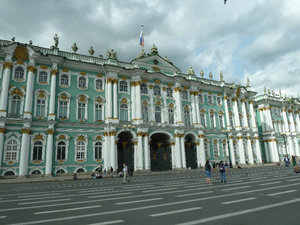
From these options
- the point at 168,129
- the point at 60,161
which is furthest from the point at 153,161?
the point at 60,161

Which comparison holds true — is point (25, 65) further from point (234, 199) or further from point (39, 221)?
point (234, 199)

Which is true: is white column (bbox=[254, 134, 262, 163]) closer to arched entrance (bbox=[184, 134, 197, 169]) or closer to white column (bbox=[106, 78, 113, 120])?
arched entrance (bbox=[184, 134, 197, 169])

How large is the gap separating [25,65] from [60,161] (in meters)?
13.9

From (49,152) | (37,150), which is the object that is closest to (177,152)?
(49,152)

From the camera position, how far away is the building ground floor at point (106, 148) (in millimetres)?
27344

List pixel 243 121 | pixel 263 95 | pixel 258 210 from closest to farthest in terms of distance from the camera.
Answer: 1. pixel 258 210
2. pixel 243 121
3. pixel 263 95

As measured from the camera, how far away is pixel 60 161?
2931 centimetres

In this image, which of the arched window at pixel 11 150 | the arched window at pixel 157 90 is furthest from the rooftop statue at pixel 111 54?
the arched window at pixel 11 150

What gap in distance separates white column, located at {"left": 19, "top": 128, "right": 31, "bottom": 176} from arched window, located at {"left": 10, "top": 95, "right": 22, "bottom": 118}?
234 centimetres

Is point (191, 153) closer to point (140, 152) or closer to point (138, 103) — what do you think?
point (140, 152)

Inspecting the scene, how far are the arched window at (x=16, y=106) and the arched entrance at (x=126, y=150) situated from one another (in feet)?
47.9

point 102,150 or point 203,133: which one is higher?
point 203,133

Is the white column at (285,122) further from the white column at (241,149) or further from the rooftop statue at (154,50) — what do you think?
the rooftop statue at (154,50)

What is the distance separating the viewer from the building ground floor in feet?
89.7
